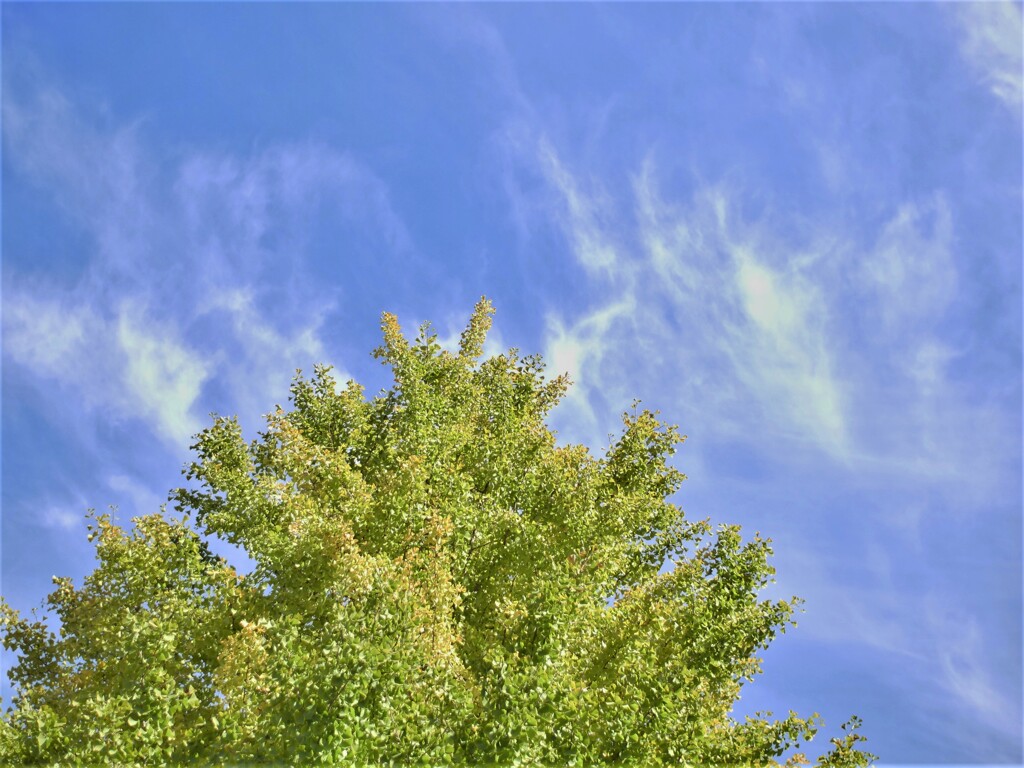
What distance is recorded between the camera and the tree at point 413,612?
9.09 meters

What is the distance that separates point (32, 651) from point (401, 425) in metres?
9.46

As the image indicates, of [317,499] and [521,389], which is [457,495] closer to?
[317,499]

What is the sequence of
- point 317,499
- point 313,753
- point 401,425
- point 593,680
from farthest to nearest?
point 401,425
point 317,499
point 593,680
point 313,753

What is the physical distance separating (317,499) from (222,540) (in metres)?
3.40

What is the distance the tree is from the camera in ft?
29.8

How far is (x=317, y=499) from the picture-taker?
556 inches

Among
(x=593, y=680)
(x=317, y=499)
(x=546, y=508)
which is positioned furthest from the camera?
(x=546, y=508)

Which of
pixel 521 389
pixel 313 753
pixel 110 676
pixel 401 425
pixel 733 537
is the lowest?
pixel 313 753

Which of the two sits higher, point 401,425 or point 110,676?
point 401,425

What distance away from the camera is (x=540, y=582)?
11.1 metres

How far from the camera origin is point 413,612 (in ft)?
31.7

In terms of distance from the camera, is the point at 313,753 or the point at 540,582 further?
the point at 540,582

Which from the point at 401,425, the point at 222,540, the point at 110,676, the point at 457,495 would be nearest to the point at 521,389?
the point at 401,425

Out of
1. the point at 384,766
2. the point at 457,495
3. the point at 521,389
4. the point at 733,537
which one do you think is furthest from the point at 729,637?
the point at 521,389
